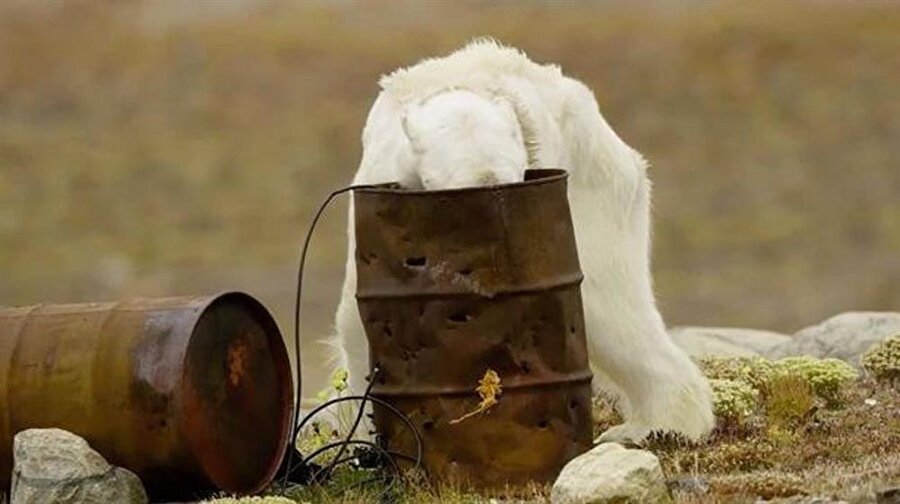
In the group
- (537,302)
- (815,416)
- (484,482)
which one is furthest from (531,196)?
(815,416)

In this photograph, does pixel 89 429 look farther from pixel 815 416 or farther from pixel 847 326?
pixel 847 326

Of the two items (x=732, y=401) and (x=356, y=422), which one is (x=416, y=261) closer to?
(x=356, y=422)

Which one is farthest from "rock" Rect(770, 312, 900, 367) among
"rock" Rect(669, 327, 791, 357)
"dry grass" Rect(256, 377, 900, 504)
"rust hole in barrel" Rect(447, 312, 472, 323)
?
"rust hole in barrel" Rect(447, 312, 472, 323)

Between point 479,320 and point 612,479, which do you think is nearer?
point 612,479

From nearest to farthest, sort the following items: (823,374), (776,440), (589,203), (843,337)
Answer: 1. (776,440)
2. (589,203)
3. (823,374)
4. (843,337)

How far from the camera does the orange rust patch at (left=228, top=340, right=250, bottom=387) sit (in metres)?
10.1

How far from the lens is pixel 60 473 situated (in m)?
9.59

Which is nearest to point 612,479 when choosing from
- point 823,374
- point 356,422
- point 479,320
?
point 479,320

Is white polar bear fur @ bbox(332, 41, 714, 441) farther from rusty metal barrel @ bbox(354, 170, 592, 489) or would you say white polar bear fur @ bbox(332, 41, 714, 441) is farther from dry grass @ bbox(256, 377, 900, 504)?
rusty metal barrel @ bbox(354, 170, 592, 489)

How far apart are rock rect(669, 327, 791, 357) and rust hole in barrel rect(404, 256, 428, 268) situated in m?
6.92

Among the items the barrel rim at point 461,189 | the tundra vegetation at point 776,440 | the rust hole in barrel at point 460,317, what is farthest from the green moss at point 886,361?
the rust hole in barrel at point 460,317

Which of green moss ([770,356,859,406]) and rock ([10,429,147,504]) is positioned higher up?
rock ([10,429,147,504])

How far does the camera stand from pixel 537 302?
32.6ft

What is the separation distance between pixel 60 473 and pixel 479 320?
6.53 ft
